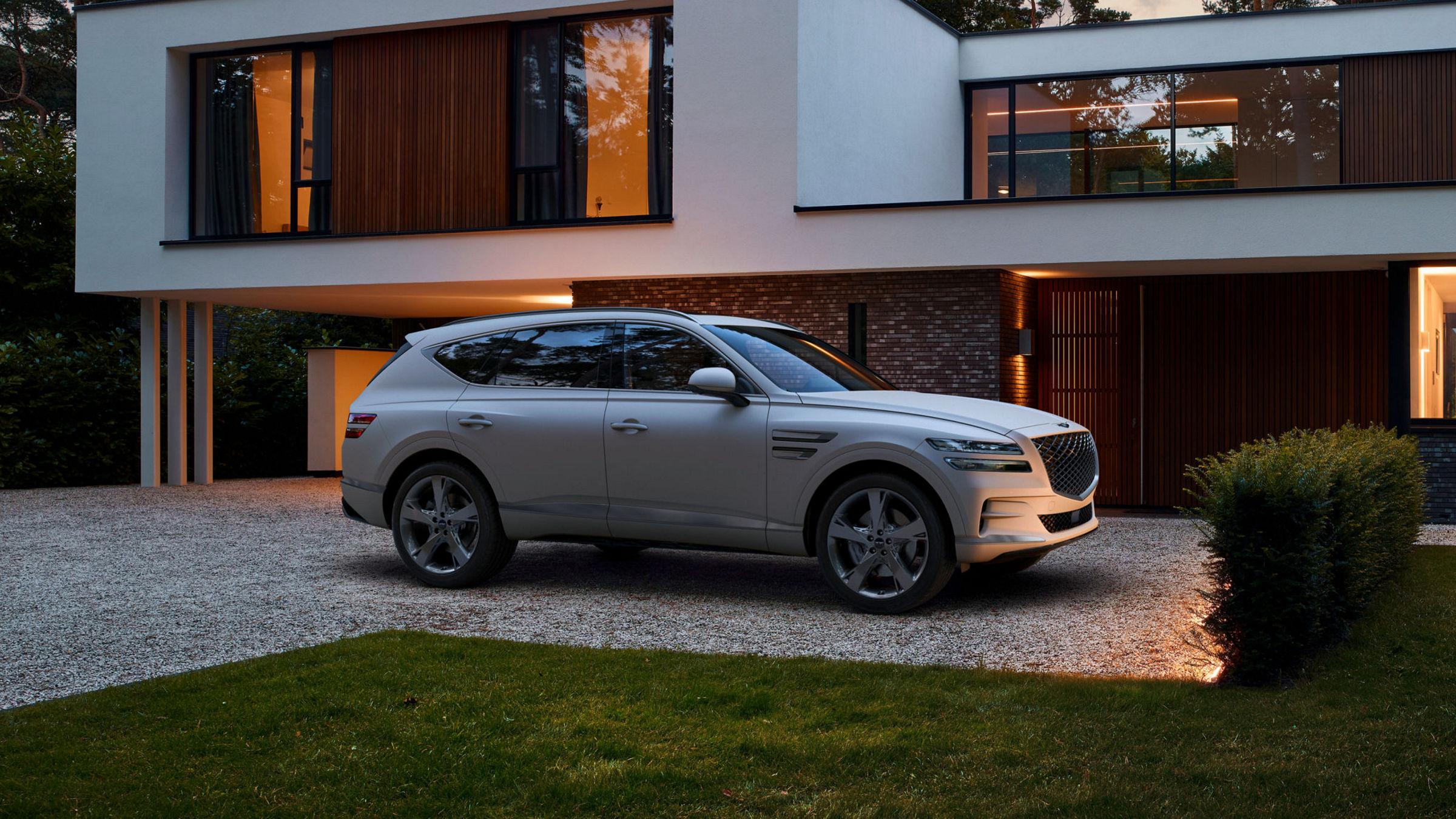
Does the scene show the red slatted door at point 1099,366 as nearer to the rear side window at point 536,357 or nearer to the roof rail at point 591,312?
the roof rail at point 591,312

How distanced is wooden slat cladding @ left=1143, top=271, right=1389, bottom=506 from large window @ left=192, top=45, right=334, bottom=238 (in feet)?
35.4

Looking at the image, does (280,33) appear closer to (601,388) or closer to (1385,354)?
(601,388)

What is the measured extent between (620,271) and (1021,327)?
4.66 metres

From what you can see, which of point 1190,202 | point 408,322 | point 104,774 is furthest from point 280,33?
point 104,774

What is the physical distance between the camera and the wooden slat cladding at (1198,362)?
14305 mm

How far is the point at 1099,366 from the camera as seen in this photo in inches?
596

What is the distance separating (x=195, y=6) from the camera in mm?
16891

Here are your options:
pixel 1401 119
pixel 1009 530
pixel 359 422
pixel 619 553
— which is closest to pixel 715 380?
pixel 1009 530

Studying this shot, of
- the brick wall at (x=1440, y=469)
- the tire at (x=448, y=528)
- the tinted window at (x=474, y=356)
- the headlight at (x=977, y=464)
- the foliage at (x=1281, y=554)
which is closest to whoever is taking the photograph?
the foliage at (x=1281, y=554)

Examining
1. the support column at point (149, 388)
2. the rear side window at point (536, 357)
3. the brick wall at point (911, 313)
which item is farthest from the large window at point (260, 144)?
the rear side window at point (536, 357)

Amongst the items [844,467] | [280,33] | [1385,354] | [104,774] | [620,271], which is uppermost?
[280,33]

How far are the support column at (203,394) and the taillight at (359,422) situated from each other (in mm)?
10719

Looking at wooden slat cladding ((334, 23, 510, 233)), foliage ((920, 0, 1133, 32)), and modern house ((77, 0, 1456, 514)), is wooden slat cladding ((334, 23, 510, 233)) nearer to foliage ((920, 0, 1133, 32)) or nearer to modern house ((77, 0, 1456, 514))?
modern house ((77, 0, 1456, 514))

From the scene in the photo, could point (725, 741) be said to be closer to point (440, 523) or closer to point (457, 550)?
point (457, 550)
